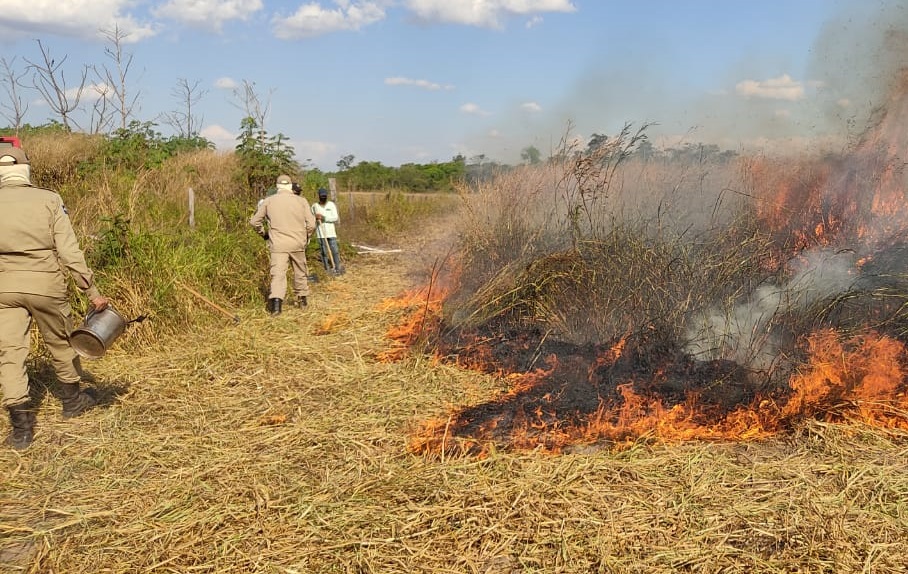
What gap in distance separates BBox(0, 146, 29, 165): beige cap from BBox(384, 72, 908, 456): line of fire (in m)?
3.25

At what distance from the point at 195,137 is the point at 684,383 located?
52.3ft

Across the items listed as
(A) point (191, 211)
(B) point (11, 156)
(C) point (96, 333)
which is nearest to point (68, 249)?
(C) point (96, 333)

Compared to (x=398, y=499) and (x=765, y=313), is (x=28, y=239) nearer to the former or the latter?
(x=398, y=499)

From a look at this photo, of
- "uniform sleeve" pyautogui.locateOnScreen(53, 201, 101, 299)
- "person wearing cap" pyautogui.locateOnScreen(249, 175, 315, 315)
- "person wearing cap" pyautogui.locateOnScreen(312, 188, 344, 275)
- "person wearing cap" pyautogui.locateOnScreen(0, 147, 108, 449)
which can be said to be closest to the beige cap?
"person wearing cap" pyautogui.locateOnScreen(0, 147, 108, 449)

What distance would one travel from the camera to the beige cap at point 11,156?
14.3 feet

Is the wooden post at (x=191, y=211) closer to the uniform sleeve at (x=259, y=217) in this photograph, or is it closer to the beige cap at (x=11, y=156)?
the uniform sleeve at (x=259, y=217)

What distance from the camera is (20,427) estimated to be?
168 inches

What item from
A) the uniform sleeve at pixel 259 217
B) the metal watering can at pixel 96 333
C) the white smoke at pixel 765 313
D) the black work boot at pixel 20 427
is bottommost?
the black work boot at pixel 20 427

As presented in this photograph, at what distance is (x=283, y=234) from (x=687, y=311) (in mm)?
5022

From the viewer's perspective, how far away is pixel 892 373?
427 centimetres

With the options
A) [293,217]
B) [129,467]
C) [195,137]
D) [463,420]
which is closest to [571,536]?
[463,420]

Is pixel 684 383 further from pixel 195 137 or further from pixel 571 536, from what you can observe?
pixel 195 137

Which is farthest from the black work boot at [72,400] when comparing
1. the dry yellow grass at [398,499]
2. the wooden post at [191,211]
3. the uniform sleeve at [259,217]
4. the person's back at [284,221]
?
the wooden post at [191,211]

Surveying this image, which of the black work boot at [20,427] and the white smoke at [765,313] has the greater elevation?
the white smoke at [765,313]
